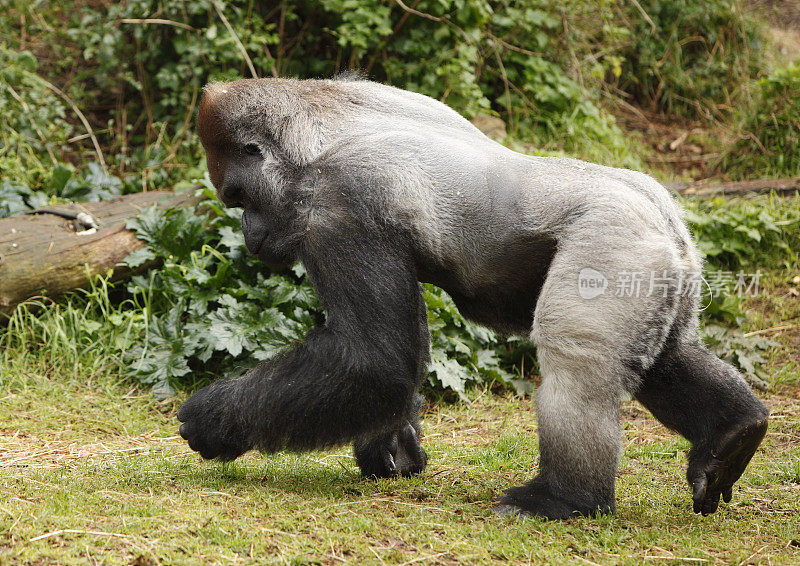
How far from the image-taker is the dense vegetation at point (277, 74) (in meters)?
5.34

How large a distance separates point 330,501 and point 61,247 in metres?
2.98

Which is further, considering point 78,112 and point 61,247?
point 78,112

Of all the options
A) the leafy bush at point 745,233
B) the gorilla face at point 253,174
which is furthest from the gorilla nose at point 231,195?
the leafy bush at point 745,233

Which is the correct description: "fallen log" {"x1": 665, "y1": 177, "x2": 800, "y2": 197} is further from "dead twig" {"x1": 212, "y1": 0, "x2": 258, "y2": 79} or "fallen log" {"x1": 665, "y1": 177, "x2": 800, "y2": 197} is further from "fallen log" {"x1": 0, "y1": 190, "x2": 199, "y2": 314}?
"fallen log" {"x1": 0, "y1": 190, "x2": 199, "y2": 314}

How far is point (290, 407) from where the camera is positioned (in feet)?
10.8

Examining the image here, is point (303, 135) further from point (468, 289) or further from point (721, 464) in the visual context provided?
point (721, 464)

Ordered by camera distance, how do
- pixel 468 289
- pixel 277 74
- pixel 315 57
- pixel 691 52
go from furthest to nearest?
pixel 691 52 → pixel 315 57 → pixel 277 74 → pixel 468 289

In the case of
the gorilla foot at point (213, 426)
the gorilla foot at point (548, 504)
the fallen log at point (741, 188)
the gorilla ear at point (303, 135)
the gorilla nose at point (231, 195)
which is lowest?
the gorilla foot at point (213, 426)

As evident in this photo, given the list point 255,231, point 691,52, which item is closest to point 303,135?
point 255,231

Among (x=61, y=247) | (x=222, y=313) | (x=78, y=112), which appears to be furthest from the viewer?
A: (x=78, y=112)

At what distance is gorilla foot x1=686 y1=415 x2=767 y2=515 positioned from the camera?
11.0 feet

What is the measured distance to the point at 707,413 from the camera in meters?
3.51

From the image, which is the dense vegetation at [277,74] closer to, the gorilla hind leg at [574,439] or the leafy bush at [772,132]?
the leafy bush at [772,132]

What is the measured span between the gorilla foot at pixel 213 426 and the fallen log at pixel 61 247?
2262mm
